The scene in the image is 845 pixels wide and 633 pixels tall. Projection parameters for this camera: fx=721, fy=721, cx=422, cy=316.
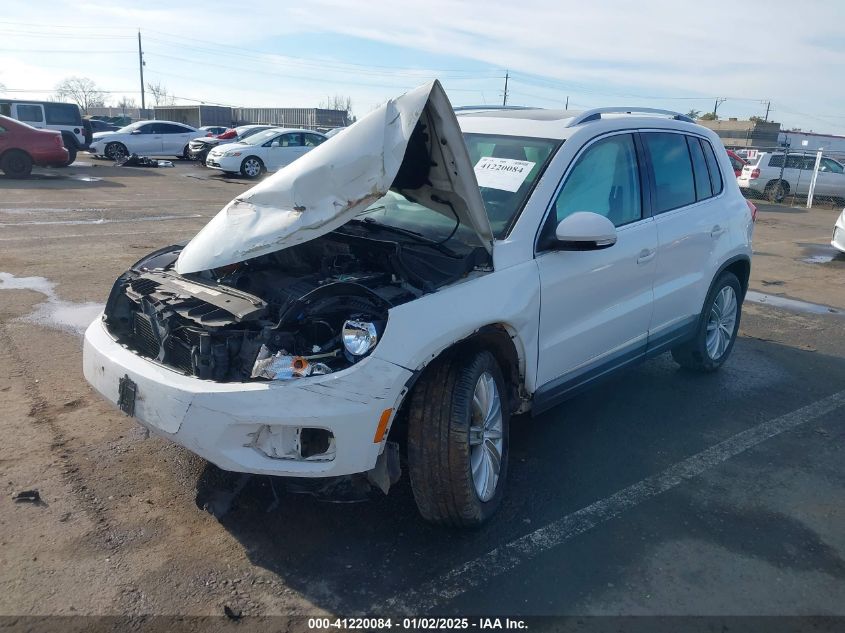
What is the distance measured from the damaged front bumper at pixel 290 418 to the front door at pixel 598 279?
1172 millimetres

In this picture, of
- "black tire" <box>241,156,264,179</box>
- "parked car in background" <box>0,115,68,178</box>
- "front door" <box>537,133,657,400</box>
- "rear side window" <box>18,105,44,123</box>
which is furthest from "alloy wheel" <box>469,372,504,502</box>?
"rear side window" <box>18,105,44,123</box>

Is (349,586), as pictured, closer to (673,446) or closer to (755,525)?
(755,525)

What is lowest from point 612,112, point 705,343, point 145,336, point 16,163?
point 16,163

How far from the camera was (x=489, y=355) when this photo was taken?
3.50 meters

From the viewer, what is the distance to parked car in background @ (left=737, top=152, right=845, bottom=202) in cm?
2297

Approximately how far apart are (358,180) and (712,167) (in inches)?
129

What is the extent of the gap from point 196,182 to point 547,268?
18421 millimetres

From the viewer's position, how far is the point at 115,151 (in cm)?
2612

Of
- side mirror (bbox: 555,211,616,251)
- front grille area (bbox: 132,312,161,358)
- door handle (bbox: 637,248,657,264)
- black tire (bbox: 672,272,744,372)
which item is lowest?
black tire (bbox: 672,272,744,372)

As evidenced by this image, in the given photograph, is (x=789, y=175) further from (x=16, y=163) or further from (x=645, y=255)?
(x=16, y=163)

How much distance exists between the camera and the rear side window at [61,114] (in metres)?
25.1

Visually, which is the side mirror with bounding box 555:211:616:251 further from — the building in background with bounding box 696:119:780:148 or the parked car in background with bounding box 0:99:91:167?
the building in background with bounding box 696:119:780:148

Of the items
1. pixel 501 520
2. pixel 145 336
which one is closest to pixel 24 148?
pixel 145 336

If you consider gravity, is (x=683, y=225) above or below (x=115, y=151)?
above
